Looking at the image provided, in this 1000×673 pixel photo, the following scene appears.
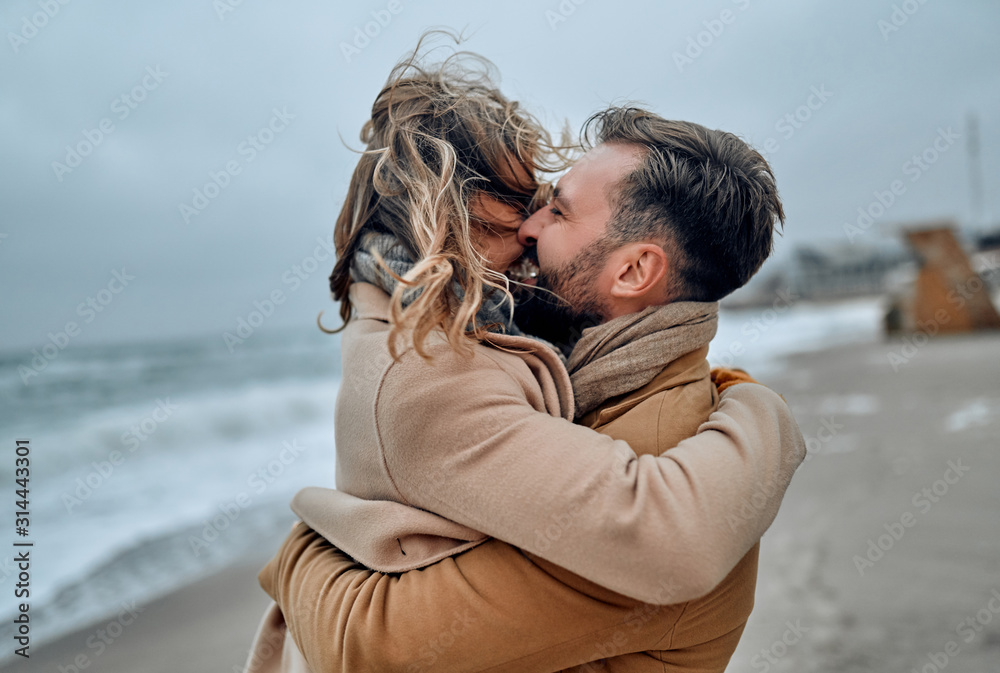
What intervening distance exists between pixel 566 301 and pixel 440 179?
17.0 inches

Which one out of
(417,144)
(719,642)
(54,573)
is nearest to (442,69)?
(417,144)

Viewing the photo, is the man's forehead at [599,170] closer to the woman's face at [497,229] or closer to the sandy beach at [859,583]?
the woman's face at [497,229]

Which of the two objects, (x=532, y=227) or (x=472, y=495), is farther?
(x=532, y=227)

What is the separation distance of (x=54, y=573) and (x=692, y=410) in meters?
5.03

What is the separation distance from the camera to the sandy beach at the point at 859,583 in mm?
3090

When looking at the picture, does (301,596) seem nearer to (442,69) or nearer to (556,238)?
(556,238)

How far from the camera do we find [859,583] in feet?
11.9

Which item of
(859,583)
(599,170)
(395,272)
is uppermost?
(599,170)

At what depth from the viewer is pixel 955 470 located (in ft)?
16.7

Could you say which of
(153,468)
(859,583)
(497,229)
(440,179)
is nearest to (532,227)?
(497,229)

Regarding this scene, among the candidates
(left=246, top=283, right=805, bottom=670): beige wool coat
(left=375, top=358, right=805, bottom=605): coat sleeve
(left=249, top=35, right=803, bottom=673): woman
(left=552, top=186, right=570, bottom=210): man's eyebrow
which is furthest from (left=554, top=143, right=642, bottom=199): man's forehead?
(left=375, top=358, right=805, bottom=605): coat sleeve

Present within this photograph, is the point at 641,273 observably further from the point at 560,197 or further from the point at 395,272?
the point at 395,272

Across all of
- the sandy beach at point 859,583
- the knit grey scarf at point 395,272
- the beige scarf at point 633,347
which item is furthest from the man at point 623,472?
the sandy beach at point 859,583

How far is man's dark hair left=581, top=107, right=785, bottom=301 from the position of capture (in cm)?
148
